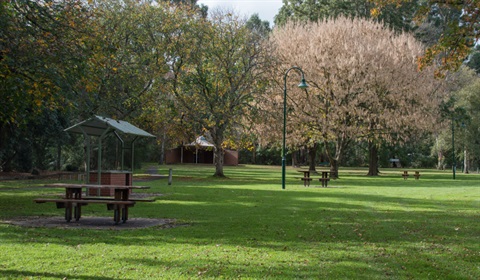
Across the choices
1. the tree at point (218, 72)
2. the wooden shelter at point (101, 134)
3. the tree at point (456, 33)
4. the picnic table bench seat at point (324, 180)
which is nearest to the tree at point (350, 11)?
the tree at point (218, 72)

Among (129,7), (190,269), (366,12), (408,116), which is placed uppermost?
(366,12)

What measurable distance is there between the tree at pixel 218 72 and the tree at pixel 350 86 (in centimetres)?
367

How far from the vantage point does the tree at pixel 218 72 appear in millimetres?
38375

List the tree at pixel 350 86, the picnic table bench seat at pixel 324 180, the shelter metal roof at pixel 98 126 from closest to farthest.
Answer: the shelter metal roof at pixel 98 126
the picnic table bench seat at pixel 324 180
the tree at pixel 350 86

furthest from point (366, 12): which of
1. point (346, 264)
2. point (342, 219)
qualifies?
point (346, 264)

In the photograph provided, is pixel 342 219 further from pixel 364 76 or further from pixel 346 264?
pixel 364 76

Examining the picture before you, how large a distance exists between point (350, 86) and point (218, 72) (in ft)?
35.1

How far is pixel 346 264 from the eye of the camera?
8.31 metres

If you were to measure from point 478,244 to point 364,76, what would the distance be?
3334 cm

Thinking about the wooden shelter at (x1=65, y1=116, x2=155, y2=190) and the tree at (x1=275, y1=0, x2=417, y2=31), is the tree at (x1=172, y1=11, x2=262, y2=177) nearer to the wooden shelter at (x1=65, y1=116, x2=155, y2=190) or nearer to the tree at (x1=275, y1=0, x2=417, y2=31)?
the wooden shelter at (x1=65, y1=116, x2=155, y2=190)

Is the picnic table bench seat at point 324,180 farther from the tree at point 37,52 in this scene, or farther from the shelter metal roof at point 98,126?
the tree at point 37,52

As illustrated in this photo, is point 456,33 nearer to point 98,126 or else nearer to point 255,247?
point 255,247

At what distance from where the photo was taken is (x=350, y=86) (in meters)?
42.3

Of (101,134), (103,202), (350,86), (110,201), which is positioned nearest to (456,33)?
(110,201)
